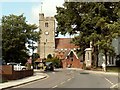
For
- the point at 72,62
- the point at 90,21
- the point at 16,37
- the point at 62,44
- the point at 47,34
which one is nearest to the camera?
the point at 16,37

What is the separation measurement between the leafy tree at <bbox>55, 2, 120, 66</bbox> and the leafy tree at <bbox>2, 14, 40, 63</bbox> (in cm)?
1283

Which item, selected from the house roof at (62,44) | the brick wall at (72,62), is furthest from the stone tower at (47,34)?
the brick wall at (72,62)

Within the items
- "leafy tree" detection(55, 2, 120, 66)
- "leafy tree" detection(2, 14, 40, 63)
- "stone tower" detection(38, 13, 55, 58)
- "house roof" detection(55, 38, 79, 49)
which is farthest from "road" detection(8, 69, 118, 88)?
"house roof" detection(55, 38, 79, 49)

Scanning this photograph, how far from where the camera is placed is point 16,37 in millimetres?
61750

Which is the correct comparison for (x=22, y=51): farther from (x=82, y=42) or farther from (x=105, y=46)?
(x=82, y=42)

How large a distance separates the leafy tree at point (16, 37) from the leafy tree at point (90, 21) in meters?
12.8

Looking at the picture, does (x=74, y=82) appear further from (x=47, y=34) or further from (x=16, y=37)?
(x=47, y=34)

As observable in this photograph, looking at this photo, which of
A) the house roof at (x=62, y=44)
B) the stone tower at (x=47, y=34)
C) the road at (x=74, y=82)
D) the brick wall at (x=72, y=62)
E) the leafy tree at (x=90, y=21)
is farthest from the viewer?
the house roof at (x=62, y=44)

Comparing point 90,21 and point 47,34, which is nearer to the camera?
point 90,21

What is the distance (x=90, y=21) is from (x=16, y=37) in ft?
61.2

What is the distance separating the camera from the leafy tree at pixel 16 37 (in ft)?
199

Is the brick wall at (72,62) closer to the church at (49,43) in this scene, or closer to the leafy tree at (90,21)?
the church at (49,43)

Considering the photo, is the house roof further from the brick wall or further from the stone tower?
the brick wall

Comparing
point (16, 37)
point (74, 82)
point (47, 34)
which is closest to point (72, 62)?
point (47, 34)
